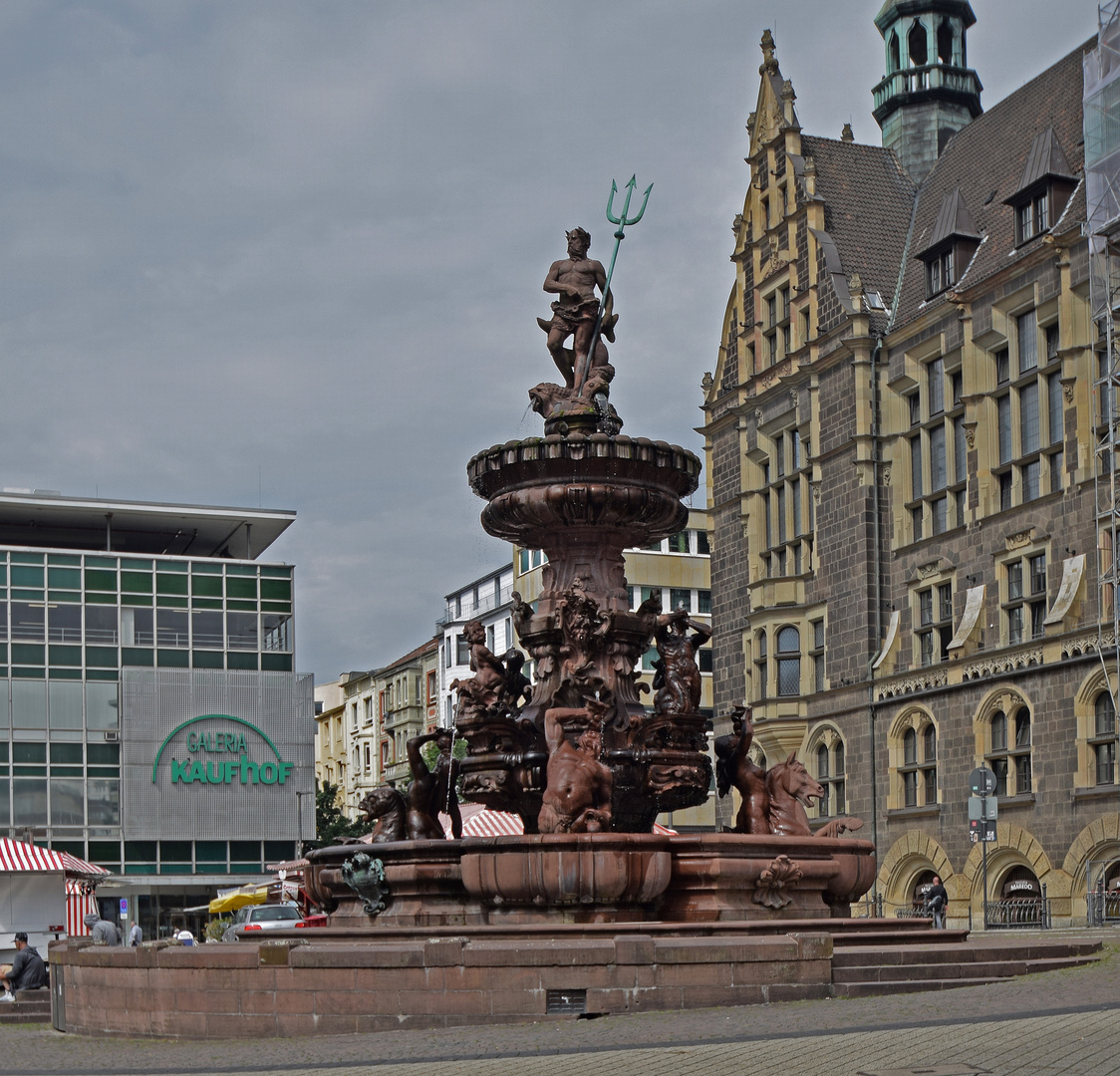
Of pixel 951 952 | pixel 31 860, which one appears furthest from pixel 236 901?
pixel 951 952

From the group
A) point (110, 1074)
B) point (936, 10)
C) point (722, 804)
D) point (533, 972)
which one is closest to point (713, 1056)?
point (533, 972)

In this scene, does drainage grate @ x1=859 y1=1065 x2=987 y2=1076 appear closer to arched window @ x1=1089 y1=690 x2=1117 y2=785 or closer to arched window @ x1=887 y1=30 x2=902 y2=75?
arched window @ x1=1089 y1=690 x2=1117 y2=785

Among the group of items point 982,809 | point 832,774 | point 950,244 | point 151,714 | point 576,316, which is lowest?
point 832,774

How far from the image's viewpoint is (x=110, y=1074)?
1259 centimetres

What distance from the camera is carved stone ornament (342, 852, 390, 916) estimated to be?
18.0 metres

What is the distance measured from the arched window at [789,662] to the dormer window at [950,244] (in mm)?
10964

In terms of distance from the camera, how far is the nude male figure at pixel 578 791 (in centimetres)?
1714

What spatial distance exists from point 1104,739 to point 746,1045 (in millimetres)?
30778

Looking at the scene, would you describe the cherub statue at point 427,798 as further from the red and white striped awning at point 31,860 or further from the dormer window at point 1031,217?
the dormer window at point 1031,217

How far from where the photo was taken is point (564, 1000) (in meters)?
13.7

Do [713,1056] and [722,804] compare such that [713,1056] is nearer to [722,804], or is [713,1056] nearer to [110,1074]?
[110,1074]

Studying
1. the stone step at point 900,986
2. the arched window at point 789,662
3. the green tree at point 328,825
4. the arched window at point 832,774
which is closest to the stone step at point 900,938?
the stone step at point 900,986

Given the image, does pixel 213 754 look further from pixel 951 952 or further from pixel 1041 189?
pixel 951 952

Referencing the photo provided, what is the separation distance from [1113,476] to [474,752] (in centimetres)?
2552
